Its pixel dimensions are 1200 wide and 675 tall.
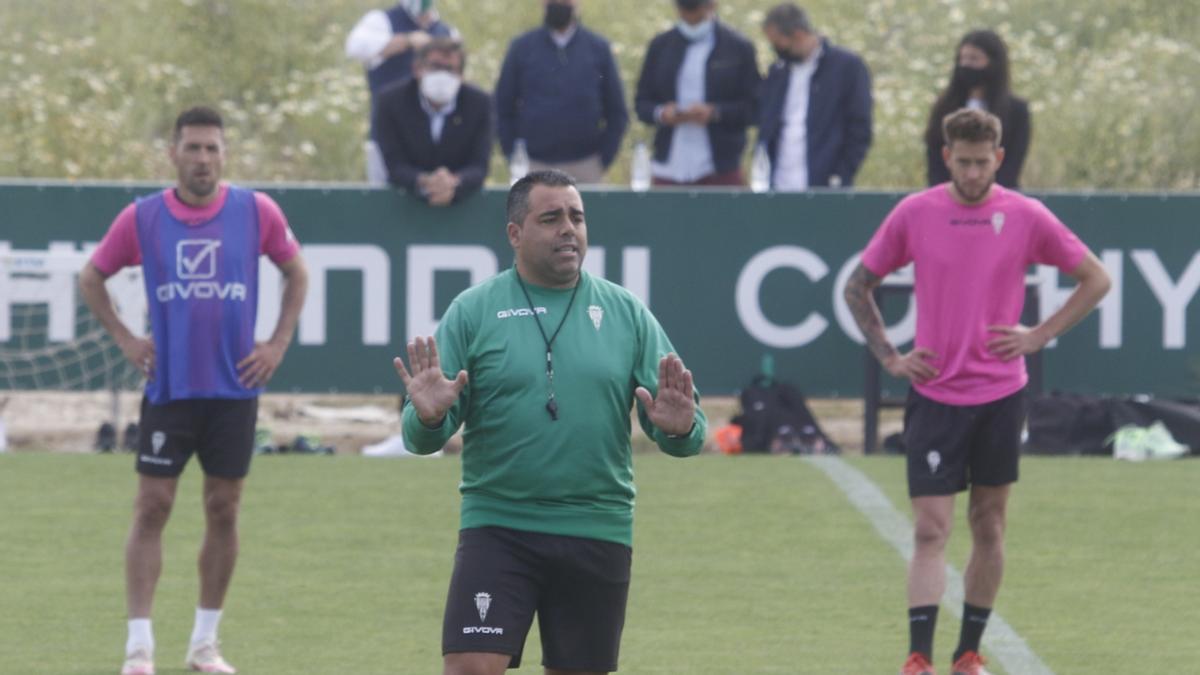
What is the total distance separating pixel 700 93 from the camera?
1730cm

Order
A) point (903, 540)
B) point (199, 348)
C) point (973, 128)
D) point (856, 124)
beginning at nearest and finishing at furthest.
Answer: point (973, 128) < point (199, 348) < point (903, 540) < point (856, 124)

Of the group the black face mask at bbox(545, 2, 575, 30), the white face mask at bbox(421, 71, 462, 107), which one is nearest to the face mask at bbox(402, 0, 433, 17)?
the black face mask at bbox(545, 2, 575, 30)

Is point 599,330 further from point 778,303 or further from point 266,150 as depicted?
point 266,150

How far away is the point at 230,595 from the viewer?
11.4 m

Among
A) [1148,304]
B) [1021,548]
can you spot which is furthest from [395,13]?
[1021,548]

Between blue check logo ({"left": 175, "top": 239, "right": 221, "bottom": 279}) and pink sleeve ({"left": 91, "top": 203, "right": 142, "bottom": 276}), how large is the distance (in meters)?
0.23

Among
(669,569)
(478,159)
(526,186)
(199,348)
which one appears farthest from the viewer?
(478,159)

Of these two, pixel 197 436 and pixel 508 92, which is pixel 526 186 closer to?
pixel 197 436

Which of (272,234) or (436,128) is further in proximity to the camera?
(436,128)

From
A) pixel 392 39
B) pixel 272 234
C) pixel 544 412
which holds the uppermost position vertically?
pixel 392 39

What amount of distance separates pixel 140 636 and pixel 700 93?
343 inches

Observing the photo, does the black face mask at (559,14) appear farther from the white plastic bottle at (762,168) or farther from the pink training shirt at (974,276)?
the pink training shirt at (974,276)

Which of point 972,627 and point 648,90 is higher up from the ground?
point 648,90

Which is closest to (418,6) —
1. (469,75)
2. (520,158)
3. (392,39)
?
(392,39)
